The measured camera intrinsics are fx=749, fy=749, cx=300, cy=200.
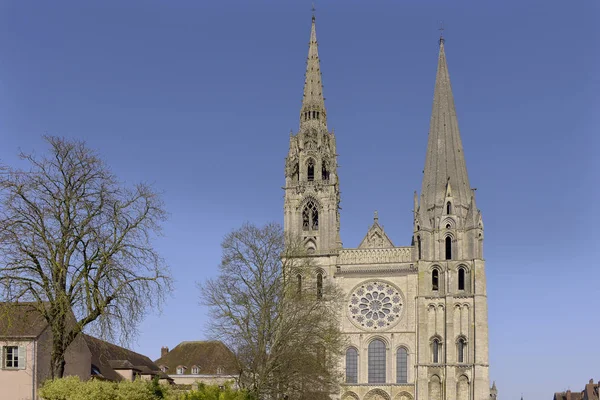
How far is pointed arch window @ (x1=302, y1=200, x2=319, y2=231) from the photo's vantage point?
65500mm

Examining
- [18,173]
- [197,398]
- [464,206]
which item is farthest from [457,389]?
[18,173]

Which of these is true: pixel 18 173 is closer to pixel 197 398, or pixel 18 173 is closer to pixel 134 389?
pixel 134 389

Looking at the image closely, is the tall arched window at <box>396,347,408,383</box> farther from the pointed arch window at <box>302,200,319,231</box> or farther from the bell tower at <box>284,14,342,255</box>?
the pointed arch window at <box>302,200,319,231</box>

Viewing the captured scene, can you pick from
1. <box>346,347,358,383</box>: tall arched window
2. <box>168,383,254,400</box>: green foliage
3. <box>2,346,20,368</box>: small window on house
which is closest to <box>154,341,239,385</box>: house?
<box>346,347,358,383</box>: tall arched window

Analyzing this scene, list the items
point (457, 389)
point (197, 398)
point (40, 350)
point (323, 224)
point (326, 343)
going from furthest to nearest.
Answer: point (323, 224) < point (457, 389) < point (326, 343) < point (40, 350) < point (197, 398)

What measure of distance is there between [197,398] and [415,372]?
115ft

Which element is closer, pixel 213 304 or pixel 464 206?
pixel 213 304

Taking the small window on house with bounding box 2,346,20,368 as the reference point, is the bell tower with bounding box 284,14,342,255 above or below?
above

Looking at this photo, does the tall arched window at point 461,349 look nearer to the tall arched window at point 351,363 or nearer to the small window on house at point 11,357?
the tall arched window at point 351,363

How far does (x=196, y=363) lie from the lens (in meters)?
63.7

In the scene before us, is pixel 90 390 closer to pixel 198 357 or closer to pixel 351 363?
pixel 351 363

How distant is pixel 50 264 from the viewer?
23156 millimetres

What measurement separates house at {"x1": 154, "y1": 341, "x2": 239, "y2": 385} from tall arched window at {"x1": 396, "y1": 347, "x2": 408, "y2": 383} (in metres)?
13.4

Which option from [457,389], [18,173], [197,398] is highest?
[18,173]
